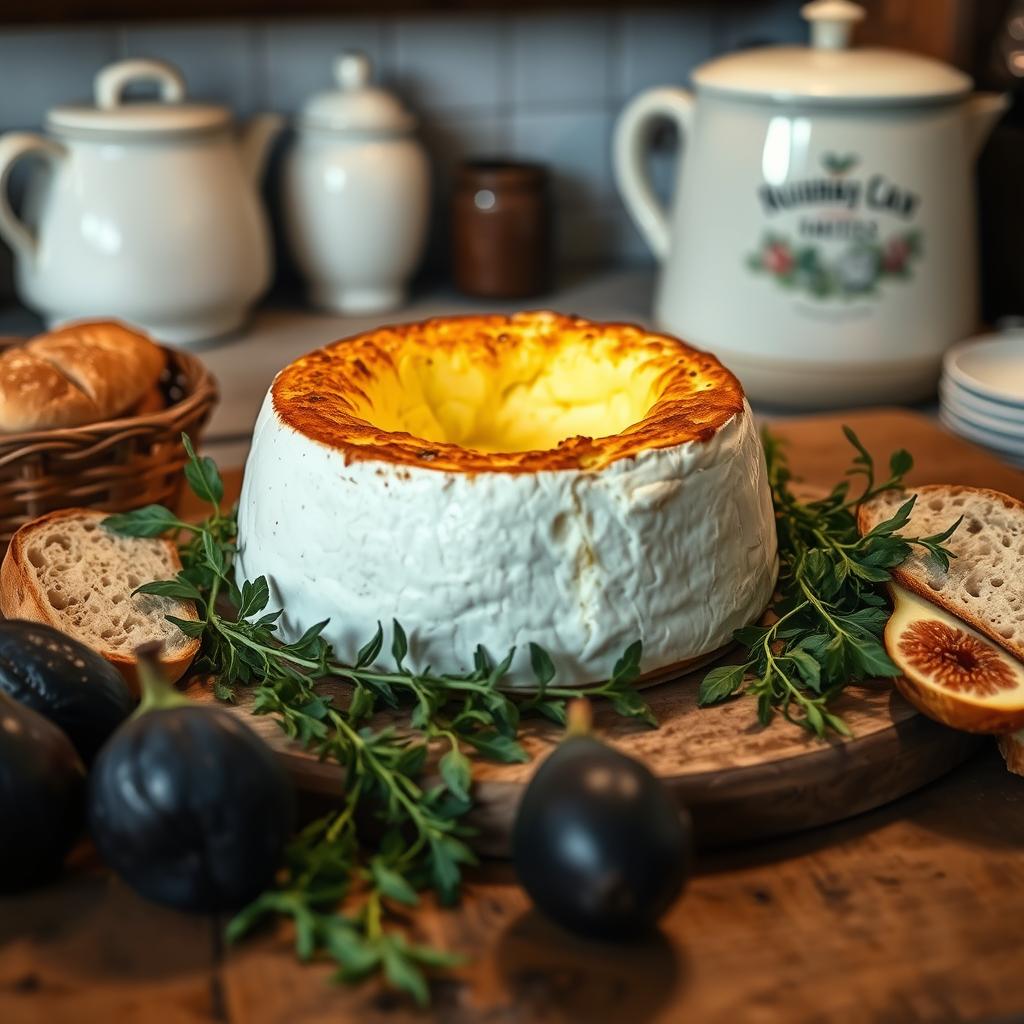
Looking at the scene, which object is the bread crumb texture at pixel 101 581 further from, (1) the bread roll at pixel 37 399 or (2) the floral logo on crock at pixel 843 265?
(2) the floral logo on crock at pixel 843 265

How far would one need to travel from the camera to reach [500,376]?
1427 millimetres

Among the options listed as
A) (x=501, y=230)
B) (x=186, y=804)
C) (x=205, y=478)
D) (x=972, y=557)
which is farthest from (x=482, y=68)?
(x=186, y=804)

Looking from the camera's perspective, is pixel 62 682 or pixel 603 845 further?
pixel 62 682

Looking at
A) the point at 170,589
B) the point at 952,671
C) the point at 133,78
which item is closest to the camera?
the point at 952,671

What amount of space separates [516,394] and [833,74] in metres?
0.75

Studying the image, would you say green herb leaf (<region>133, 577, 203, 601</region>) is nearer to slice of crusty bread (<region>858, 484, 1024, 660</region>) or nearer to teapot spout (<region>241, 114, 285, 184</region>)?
slice of crusty bread (<region>858, 484, 1024, 660</region>)

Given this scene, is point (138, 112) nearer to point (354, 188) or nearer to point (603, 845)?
point (354, 188)

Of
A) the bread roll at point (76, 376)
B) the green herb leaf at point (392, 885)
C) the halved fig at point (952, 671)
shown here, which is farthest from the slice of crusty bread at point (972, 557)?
the bread roll at point (76, 376)

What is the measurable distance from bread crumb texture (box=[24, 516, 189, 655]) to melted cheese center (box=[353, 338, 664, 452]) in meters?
0.28

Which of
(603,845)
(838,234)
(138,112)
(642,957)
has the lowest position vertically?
(642,957)

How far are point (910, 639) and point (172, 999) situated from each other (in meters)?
0.65

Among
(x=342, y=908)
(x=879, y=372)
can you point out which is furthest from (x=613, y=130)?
(x=342, y=908)

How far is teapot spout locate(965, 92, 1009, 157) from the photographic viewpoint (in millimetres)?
1937

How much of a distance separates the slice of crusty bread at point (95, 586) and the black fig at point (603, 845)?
41 cm
